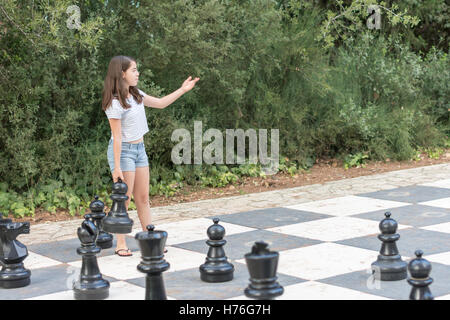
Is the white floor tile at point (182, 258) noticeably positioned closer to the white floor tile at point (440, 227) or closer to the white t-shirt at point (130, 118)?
the white t-shirt at point (130, 118)

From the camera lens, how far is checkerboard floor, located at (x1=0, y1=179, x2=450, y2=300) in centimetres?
444

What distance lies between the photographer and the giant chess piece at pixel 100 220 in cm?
557

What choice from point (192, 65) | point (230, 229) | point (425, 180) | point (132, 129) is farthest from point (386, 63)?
point (132, 129)

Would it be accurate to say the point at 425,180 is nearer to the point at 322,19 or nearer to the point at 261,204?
the point at 261,204

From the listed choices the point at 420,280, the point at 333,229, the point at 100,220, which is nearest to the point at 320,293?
the point at 420,280

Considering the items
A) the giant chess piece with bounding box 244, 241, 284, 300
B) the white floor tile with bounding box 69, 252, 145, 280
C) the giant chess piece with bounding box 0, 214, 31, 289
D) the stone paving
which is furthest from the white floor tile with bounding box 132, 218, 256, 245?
the giant chess piece with bounding box 244, 241, 284, 300

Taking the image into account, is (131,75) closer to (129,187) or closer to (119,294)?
(129,187)

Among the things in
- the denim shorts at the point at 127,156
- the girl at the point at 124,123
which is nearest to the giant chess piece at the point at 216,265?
the girl at the point at 124,123

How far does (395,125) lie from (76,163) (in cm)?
459

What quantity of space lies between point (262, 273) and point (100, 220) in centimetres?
255

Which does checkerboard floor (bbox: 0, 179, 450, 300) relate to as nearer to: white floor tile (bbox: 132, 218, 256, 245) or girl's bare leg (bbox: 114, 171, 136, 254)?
white floor tile (bbox: 132, 218, 256, 245)

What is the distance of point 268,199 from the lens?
7.76 meters

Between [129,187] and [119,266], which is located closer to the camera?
[119,266]

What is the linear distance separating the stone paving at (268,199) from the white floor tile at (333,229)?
1000mm
